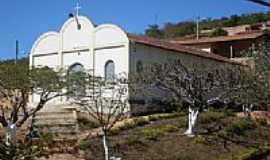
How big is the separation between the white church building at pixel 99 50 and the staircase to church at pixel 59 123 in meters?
3.16

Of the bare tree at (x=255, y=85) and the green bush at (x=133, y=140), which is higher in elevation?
the bare tree at (x=255, y=85)

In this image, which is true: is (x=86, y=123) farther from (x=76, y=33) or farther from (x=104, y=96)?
(x=76, y=33)

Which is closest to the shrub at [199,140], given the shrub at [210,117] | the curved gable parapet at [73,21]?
the shrub at [210,117]

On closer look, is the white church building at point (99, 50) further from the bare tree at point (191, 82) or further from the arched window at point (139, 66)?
the bare tree at point (191, 82)

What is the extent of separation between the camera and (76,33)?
121 feet

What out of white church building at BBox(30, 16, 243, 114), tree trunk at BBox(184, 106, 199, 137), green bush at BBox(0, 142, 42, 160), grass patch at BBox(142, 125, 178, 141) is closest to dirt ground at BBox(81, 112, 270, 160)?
grass patch at BBox(142, 125, 178, 141)

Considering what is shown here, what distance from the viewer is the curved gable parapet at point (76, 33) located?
36312 mm

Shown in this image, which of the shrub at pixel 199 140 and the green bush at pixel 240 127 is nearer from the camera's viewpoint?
the shrub at pixel 199 140

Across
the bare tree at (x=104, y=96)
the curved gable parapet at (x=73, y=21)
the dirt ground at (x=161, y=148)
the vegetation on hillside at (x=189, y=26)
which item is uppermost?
the vegetation on hillside at (x=189, y=26)

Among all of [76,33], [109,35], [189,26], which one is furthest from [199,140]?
[189,26]

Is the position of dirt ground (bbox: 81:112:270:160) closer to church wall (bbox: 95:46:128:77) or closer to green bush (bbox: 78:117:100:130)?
green bush (bbox: 78:117:100:130)

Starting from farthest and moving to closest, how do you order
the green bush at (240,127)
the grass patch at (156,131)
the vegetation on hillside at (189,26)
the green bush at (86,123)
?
the vegetation on hillside at (189,26) < the green bush at (86,123) < the green bush at (240,127) < the grass patch at (156,131)

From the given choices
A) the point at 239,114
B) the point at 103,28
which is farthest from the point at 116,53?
the point at 239,114

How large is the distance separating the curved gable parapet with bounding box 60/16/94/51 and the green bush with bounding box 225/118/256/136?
34.7 feet
